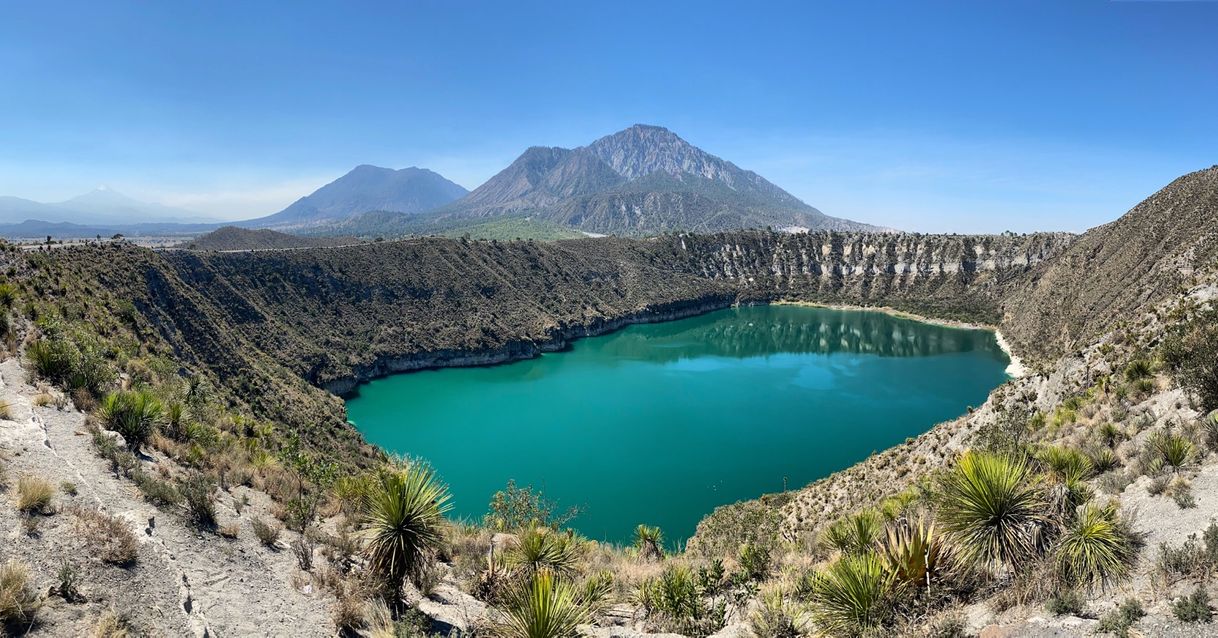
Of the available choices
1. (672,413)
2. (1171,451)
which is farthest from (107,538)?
(672,413)

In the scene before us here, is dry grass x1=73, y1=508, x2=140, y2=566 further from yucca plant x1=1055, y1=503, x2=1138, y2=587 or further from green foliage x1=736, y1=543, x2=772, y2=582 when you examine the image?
yucca plant x1=1055, y1=503, x2=1138, y2=587

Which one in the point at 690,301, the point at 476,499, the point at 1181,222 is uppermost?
the point at 1181,222

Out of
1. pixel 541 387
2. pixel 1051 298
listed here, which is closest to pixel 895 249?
pixel 1051 298

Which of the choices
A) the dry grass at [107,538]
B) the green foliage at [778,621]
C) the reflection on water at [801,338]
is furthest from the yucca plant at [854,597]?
the reflection on water at [801,338]

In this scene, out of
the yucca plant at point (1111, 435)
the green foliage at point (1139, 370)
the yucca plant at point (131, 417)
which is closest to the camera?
the yucca plant at point (131, 417)

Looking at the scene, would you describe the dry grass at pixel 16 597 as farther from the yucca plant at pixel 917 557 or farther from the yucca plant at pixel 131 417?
the yucca plant at pixel 917 557

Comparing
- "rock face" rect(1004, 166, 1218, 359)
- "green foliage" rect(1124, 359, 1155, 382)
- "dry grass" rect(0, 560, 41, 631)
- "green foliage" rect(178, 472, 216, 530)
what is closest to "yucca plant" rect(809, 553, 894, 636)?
"dry grass" rect(0, 560, 41, 631)

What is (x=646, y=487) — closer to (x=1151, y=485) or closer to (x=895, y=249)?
(x=1151, y=485)
